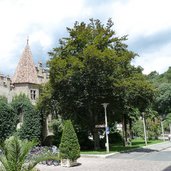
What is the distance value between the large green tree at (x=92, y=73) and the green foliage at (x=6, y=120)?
23.4ft

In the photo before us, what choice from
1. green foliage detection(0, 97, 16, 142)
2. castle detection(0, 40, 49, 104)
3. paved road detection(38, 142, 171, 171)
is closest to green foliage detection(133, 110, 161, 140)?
castle detection(0, 40, 49, 104)

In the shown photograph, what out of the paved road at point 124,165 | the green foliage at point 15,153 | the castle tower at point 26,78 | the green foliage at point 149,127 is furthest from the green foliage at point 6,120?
the green foliage at point 149,127

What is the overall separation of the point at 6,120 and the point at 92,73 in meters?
13.5

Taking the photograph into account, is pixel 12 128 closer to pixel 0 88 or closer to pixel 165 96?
pixel 0 88

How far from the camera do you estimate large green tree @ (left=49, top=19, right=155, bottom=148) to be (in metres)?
28.2

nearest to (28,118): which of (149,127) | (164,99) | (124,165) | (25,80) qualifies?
(25,80)

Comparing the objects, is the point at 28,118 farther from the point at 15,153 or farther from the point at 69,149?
the point at 15,153

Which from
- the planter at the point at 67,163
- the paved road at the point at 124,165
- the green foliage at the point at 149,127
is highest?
the green foliage at the point at 149,127

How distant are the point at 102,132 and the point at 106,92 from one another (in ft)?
45.2

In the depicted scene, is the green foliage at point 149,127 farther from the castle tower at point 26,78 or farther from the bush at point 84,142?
the castle tower at point 26,78

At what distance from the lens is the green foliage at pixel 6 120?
3500 cm

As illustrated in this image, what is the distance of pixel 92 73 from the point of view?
1127 inches

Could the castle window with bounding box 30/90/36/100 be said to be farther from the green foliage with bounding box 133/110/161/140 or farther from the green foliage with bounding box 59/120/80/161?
the green foliage with bounding box 133/110/161/140

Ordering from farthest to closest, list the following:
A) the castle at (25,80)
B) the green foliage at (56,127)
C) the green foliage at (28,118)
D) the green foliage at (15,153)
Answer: the green foliage at (56,127)
the castle at (25,80)
the green foliage at (28,118)
the green foliage at (15,153)
